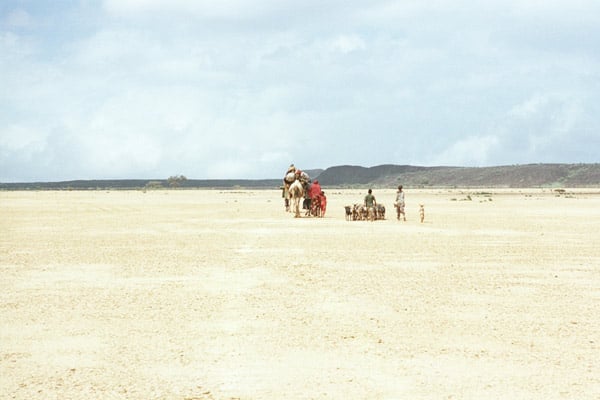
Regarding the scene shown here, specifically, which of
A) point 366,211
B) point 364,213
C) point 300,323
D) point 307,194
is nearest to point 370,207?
point 366,211

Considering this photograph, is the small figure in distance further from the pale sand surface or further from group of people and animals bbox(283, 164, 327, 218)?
the pale sand surface

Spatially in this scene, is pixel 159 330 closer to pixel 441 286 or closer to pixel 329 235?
pixel 441 286

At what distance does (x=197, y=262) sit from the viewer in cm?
1616

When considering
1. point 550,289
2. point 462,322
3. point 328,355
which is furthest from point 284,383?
point 550,289

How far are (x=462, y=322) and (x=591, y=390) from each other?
2.93 meters

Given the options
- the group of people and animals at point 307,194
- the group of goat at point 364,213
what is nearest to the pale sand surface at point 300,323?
the group of goat at point 364,213

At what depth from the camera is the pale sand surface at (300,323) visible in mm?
6926

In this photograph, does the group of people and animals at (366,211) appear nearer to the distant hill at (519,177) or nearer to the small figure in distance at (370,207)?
the small figure in distance at (370,207)

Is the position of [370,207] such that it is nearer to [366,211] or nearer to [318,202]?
[366,211]

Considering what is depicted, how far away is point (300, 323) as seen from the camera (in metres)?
9.46

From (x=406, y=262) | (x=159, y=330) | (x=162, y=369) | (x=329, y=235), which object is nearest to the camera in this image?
(x=162, y=369)

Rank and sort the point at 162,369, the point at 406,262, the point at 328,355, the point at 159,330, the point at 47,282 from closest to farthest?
the point at 162,369 → the point at 328,355 → the point at 159,330 → the point at 47,282 → the point at 406,262

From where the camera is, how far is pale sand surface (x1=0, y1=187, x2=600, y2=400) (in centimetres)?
693

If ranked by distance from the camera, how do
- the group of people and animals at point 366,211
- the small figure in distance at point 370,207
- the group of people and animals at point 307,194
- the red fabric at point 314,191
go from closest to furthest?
1. the small figure in distance at point 370,207
2. the group of people and animals at point 366,211
3. the group of people and animals at point 307,194
4. the red fabric at point 314,191
